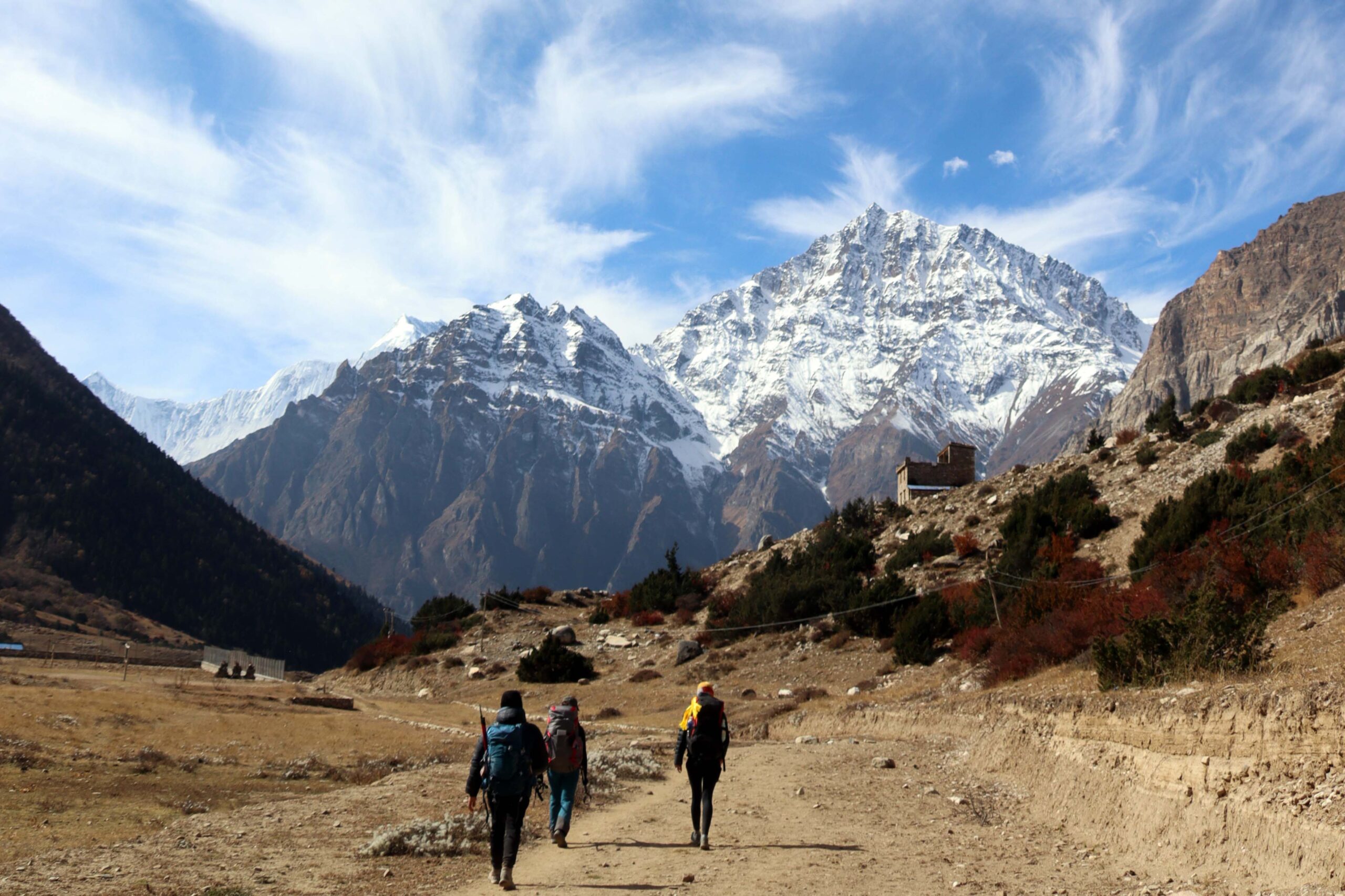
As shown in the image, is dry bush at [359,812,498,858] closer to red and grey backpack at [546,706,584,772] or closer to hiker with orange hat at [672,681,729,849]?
red and grey backpack at [546,706,584,772]

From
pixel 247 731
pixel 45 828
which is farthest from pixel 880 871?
pixel 247 731

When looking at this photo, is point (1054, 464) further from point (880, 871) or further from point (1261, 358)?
point (1261, 358)

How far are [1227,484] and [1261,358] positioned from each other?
16131cm

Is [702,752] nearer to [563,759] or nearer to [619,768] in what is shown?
[563,759]

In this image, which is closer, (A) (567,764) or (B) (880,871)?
(B) (880,871)

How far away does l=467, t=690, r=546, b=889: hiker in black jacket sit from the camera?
9180 mm

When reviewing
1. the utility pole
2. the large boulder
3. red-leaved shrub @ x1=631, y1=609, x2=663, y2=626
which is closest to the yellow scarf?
the utility pole

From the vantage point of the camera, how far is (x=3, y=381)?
120 meters

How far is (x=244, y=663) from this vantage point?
2108 inches

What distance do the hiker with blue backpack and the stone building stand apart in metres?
47.7

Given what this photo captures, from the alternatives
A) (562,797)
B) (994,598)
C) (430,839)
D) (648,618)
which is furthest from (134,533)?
(562,797)

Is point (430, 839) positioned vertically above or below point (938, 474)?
below

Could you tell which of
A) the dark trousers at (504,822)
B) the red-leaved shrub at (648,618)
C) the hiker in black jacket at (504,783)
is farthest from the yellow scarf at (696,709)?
the red-leaved shrub at (648,618)

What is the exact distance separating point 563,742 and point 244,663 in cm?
4970
